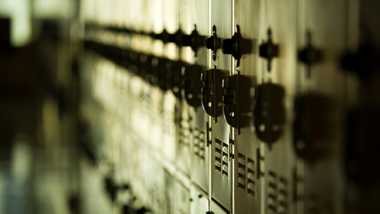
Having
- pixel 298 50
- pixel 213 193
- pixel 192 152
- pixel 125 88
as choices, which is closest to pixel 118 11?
pixel 125 88

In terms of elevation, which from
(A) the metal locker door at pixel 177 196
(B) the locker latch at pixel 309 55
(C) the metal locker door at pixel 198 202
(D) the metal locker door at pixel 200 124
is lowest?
(A) the metal locker door at pixel 177 196

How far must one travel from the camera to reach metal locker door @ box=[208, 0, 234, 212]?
124 inches

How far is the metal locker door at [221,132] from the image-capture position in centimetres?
315

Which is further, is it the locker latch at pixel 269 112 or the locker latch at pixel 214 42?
the locker latch at pixel 214 42

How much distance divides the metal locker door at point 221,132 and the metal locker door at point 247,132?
11 cm

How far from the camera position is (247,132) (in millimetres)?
2842

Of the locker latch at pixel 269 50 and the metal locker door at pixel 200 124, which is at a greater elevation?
the locker latch at pixel 269 50

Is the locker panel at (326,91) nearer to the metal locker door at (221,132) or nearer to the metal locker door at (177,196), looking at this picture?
the metal locker door at (221,132)

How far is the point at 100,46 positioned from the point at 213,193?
14.8ft

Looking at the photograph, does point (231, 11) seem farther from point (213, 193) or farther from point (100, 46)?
point (100, 46)

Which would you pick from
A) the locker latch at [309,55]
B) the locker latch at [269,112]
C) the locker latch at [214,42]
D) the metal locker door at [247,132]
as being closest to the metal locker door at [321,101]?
the locker latch at [309,55]

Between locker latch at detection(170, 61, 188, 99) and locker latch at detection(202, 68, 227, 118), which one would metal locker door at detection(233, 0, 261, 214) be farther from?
locker latch at detection(170, 61, 188, 99)

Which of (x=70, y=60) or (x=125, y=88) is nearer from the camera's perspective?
(x=125, y=88)

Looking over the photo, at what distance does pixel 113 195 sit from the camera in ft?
20.1
